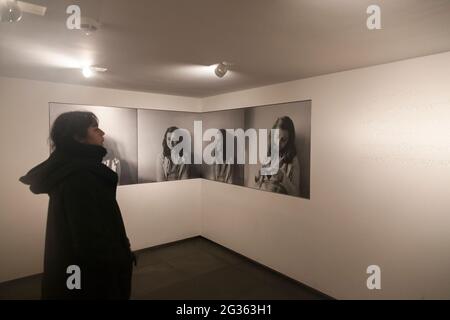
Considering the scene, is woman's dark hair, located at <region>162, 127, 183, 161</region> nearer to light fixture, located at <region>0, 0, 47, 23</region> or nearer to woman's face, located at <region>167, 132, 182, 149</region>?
woman's face, located at <region>167, 132, 182, 149</region>

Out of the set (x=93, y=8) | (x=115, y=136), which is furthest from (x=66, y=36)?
(x=115, y=136)

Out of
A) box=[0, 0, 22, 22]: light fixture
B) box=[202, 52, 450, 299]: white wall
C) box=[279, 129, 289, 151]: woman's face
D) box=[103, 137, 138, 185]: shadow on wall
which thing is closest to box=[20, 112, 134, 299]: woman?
box=[0, 0, 22, 22]: light fixture

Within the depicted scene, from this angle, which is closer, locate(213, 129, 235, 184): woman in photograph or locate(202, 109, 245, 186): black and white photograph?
locate(202, 109, 245, 186): black and white photograph

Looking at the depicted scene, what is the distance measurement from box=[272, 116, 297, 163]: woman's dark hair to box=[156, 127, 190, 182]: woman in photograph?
1798 millimetres

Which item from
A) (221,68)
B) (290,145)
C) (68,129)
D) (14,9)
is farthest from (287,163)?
(14,9)

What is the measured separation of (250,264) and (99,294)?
8.63ft

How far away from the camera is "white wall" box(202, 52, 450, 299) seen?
206 cm

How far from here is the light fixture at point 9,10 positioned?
48.7 inches

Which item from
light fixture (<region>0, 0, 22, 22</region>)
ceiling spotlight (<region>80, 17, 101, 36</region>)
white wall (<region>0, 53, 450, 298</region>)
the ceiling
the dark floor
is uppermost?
the ceiling

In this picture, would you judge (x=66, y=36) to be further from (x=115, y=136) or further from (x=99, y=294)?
(x=115, y=136)

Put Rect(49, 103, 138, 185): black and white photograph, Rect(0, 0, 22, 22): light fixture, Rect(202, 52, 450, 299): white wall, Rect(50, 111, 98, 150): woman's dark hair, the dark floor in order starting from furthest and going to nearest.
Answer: Rect(49, 103, 138, 185): black and white photograph, the dark floor, Rect(202, 52, 450, 299): white wall, Rect(50, 111, 98, 150): woman's dark hair, Rect(0, 0, 22, 22): light fixture

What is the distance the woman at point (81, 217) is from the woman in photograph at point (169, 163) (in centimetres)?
275

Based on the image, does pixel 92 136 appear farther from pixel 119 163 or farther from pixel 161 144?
pixel 161 144

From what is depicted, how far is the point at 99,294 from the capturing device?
1355mm
